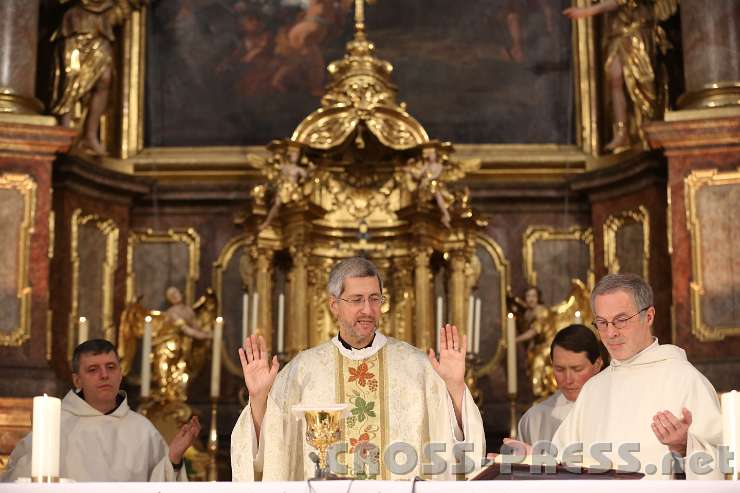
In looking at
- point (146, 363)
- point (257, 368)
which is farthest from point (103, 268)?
point (257, 368)

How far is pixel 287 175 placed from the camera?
9734mm

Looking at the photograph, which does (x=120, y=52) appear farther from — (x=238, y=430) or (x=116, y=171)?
(x=238, y=430)

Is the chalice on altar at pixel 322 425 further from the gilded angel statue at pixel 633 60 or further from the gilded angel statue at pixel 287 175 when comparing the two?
the gilded angel statue at pixel 633 60

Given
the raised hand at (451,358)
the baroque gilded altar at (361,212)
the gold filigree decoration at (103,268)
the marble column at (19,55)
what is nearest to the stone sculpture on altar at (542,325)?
the baroque gilded altar at (361,212)

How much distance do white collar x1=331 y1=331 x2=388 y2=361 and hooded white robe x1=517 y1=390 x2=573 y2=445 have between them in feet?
4.19

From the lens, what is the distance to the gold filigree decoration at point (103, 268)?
9.88m

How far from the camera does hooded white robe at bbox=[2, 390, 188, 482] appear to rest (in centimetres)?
721

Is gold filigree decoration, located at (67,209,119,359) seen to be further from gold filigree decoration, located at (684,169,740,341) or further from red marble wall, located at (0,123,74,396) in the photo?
gold filigree decoration, located at (684,169,740,341)

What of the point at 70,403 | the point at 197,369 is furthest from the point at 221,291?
the point at 70,403

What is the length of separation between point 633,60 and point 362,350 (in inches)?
193

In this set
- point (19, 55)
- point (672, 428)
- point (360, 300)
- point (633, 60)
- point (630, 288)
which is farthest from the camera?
point (633, 60)

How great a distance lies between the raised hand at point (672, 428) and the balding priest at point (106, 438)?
2.96m

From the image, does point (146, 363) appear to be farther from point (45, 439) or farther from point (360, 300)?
point (45, 439)

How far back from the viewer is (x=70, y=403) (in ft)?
23.9
